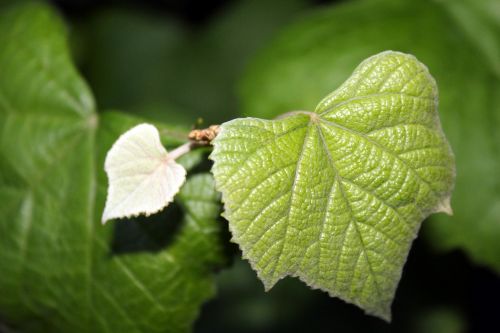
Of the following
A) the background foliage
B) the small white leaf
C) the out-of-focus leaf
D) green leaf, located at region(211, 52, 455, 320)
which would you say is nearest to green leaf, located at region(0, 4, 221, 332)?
the background foliage

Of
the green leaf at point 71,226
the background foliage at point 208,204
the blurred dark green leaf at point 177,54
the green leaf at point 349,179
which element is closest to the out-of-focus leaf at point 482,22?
the background foliage at point 208,204

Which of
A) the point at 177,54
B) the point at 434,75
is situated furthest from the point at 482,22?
the point at 177,54

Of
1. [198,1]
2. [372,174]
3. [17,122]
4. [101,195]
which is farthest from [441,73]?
[198,1]

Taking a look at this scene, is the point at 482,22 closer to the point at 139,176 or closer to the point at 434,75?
the point at 434,75

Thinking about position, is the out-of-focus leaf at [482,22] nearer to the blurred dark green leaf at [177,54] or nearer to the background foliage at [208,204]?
the background foliage at [208,204]

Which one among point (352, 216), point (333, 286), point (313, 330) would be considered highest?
point (352, 216)

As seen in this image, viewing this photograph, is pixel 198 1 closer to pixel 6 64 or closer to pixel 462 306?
pixel 6 64
